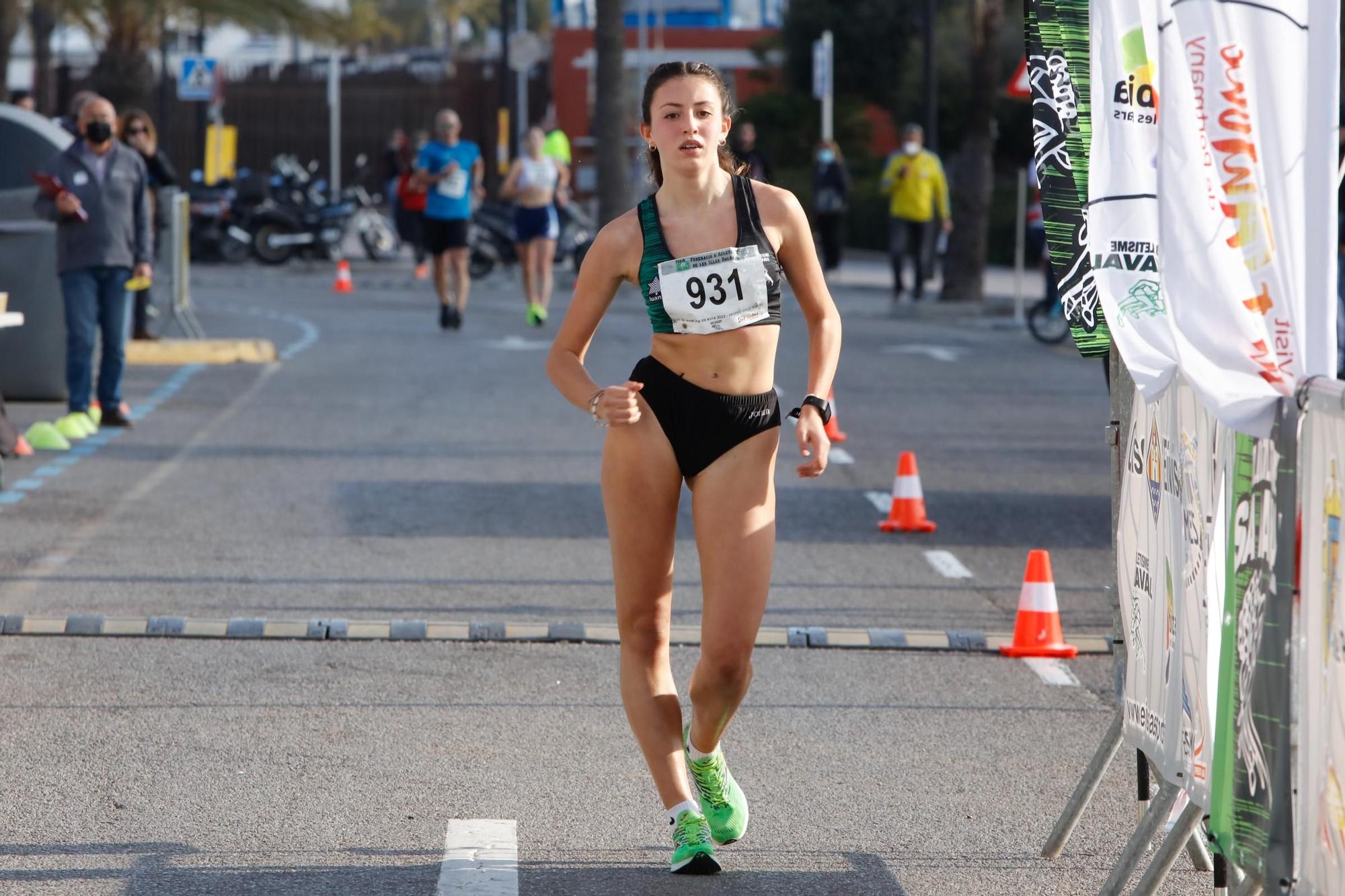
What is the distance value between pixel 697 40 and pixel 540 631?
5158 centimetres

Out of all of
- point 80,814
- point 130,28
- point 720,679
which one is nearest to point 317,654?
point 80,814

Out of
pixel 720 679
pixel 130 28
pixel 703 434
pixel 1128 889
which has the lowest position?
pixel 1128 889

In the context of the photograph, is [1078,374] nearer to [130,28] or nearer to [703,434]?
[703,434]

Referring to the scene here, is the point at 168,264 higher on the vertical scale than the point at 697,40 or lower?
lower

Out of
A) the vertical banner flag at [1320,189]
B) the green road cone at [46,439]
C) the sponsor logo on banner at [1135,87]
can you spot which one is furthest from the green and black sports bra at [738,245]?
the green road cone at [46,439]

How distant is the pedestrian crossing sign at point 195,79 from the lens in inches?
1336

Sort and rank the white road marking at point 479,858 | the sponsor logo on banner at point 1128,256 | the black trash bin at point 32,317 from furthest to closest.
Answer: the black trash bin at point 32,317 < the white road marking at point 479,858 < the sponsor logo on banner at point 1128,256

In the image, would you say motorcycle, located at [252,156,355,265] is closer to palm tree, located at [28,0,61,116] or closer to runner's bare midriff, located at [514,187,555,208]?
palm tree, located at [28,0,61,116]

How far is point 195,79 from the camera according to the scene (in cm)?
3406

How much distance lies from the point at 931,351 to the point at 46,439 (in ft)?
33.0

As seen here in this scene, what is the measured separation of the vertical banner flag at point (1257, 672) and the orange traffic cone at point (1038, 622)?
3.40 metres

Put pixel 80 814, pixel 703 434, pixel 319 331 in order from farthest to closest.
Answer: pixel 319 331 → pixel 80 814 → pixel 703 434

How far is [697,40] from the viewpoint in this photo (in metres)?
57.7

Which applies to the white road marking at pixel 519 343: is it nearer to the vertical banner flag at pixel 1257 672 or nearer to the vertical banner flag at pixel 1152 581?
the vertical banner flag at pixel 1152 581
